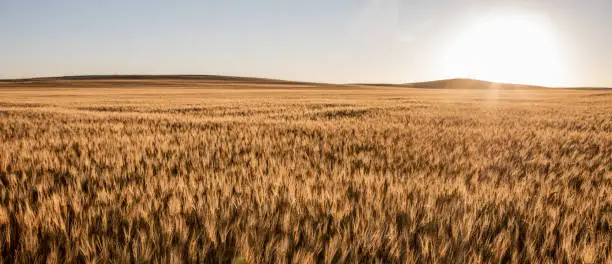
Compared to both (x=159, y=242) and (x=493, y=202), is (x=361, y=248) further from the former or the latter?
(x=493, y=202)

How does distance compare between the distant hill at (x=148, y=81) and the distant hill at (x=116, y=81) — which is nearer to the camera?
the distant hill at (x=148, y=81)

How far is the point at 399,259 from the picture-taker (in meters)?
1.47

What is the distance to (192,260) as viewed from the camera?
4.35 feet

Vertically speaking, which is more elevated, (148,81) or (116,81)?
(148,81)

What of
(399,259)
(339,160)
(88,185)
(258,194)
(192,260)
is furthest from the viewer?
(339,160)

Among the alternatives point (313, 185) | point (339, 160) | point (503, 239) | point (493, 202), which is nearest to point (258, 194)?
point (313, 185)

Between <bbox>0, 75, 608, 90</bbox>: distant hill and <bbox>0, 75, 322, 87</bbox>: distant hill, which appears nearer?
<bbox>0, 75, 608, 90</bbox>: distant hill

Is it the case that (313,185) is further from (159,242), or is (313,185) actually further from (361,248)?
(159,242)

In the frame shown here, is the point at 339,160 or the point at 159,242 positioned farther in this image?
the point at 339,160

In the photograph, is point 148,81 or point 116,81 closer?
point 116,81

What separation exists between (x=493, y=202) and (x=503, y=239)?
2.25 feet

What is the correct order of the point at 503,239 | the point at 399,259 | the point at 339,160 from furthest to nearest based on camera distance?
the point at 339,160 → the point at 503,239 → the point at 399,259

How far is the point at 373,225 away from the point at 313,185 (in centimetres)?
85

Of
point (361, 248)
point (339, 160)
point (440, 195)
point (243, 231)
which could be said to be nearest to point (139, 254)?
point (243, 231)
